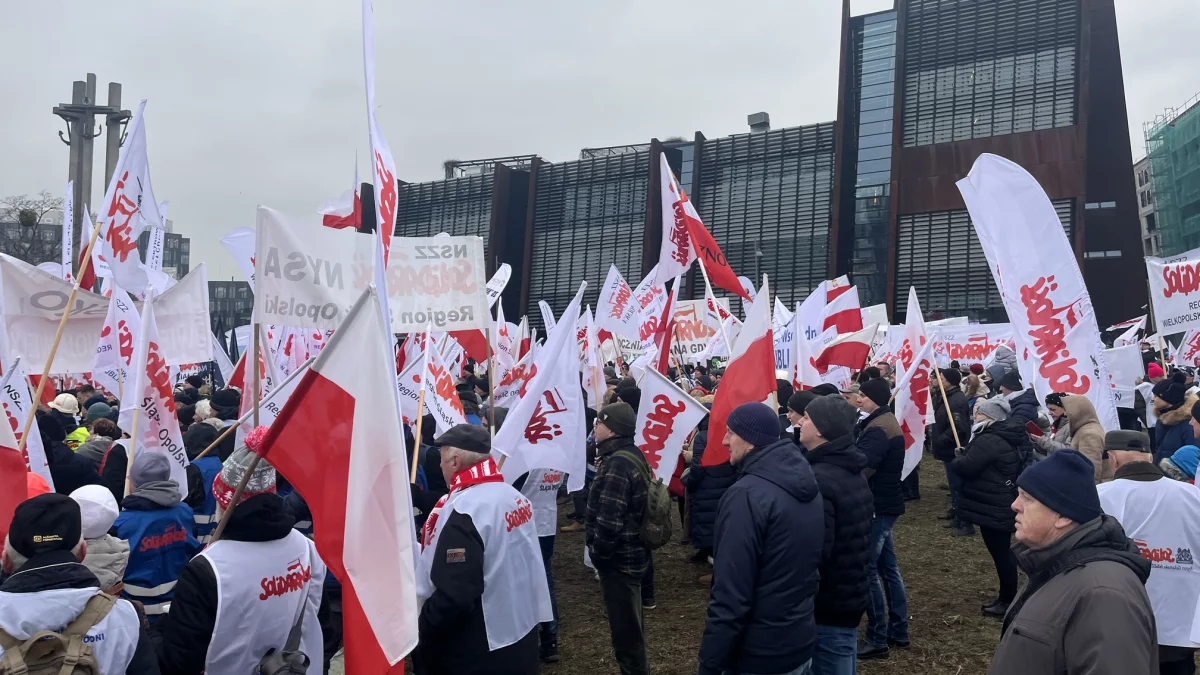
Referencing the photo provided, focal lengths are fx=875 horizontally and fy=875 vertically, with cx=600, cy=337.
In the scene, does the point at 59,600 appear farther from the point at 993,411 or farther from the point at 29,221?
the point at 29,221

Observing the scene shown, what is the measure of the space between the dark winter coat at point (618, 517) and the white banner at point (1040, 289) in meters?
2.87

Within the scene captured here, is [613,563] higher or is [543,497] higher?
[543,497]

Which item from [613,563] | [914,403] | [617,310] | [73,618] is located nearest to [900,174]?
[617,310]

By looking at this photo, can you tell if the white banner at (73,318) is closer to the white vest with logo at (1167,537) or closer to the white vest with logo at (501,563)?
the white vest with logo at (501,563)

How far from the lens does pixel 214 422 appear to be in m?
7.02

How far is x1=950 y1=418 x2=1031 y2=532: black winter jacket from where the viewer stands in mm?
6207

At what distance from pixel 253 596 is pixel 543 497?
3.27 metres

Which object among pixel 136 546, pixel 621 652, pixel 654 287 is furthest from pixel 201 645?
pixel 654 287

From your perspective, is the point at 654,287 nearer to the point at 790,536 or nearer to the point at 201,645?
the point at 790,536

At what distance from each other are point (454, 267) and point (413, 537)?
13.0ft

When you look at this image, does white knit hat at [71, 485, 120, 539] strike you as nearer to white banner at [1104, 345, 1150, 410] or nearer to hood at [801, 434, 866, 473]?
hood at [801, 434, 866, 473]

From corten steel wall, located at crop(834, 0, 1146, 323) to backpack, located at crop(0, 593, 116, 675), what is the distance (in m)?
30.0

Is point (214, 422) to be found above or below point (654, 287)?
below

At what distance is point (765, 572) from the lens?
3.54 m
